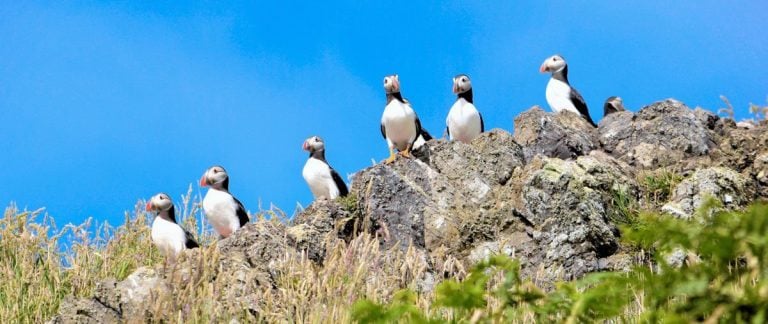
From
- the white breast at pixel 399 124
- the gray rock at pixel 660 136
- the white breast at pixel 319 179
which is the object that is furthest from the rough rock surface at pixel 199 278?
the gray rock at pixel 660 136

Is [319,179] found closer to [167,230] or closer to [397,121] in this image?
[397,121]

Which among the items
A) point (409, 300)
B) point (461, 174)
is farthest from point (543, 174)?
point (409, 300)

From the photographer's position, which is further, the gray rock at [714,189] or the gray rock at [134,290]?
the gray rock at [714,189]

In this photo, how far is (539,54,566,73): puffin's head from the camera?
2111 centimetres

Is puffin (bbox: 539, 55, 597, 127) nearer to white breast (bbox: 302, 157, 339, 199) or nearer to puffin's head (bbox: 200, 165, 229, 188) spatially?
white breast (bbox: 302, 157, 339, 199)

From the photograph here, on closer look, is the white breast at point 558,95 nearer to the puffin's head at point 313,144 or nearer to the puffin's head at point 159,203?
the puffin's head at point 313,144

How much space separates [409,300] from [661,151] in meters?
9.93

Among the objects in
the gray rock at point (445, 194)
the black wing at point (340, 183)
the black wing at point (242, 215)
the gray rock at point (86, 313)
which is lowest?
the gray rock at point (86, 313)

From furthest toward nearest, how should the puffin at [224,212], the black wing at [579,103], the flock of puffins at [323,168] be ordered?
the black wing at [579,103] → the puffin at [224,212] → the flock of puffins at [323,168]

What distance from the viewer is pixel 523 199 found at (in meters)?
12.2

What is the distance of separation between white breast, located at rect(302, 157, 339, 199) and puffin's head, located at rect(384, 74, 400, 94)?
1.52m

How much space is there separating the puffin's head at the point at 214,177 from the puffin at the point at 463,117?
398cm

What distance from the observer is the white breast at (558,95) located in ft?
64.9

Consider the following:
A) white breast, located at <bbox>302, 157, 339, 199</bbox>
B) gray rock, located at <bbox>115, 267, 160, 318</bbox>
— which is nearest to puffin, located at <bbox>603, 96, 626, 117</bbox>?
white breast, located at <bbox>302, 157, 339, 199</bbox>
